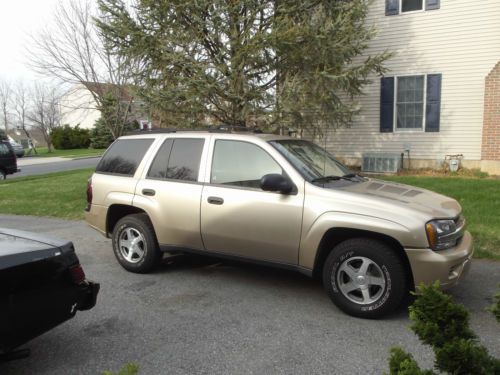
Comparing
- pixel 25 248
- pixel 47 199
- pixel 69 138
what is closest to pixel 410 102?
pixel 47 199

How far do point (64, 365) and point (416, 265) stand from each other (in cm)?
292

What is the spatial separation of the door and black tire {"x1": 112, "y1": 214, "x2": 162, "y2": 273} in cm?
82

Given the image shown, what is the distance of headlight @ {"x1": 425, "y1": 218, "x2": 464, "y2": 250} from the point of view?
3.78 metres

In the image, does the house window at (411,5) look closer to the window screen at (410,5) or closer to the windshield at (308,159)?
the window screen at (410,5)

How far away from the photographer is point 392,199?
13.5 ft

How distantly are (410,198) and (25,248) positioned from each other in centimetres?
335

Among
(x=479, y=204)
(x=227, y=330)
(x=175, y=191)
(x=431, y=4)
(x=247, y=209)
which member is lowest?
(x=227, y=330)

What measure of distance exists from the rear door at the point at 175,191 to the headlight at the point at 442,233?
7.76 ft

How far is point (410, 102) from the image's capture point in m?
13.2

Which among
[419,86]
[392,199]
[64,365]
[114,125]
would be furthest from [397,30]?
[64,365]

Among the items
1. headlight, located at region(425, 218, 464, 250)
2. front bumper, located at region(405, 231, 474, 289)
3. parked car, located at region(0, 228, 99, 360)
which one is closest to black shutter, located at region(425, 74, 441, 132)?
headlight, located at region(425, 218, 464, 250)

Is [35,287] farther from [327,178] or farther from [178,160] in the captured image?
[327,178]

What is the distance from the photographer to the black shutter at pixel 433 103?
1269 centimetres

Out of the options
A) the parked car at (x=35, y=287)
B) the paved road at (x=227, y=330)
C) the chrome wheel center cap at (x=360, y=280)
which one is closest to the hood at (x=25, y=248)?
the parked car at (x=35, y=287)
